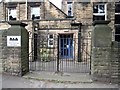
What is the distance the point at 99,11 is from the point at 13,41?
10.3 m

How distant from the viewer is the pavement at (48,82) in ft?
24.2

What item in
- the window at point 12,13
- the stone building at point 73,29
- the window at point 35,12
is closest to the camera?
the stone building at point 73,29

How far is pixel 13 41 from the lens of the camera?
8641 millimetres

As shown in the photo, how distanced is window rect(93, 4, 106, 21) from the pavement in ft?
32.1

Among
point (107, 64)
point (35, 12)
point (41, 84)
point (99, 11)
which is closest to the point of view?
point (41, 84)

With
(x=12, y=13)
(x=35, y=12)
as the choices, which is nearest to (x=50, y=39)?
(x=35, y=12)

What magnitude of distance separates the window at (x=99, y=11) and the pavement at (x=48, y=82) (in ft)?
32.1

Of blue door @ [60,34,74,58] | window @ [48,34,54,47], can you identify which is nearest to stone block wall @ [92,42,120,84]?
blue door @ [60,34,74,58]

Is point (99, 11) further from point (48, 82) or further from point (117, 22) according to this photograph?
point (48, 82)

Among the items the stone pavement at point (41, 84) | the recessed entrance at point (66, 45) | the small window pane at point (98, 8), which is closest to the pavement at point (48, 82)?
the stone pavement at point (41, 84)

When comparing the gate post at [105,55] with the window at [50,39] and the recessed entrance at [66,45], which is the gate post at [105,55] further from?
the window at [50,39]

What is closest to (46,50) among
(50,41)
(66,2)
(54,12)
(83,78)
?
(50,41)

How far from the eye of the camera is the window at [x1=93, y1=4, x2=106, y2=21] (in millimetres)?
17312

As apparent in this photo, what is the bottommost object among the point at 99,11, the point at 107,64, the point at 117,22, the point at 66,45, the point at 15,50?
the point at 107,64
